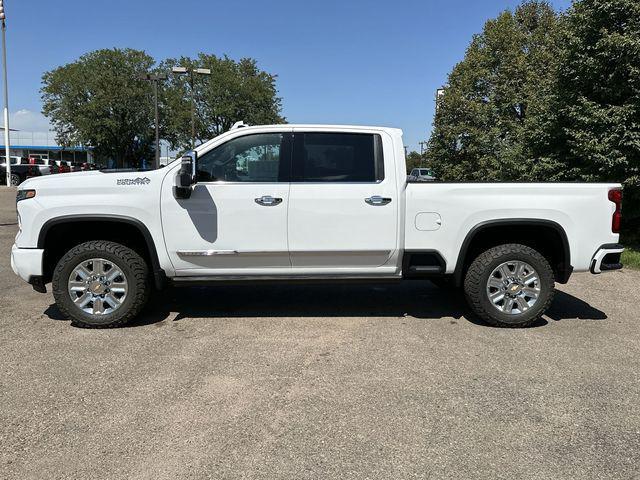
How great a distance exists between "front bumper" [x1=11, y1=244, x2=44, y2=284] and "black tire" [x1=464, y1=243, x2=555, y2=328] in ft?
13.9

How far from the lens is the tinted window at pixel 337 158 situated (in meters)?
5.09

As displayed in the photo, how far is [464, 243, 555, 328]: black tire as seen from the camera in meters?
5.14

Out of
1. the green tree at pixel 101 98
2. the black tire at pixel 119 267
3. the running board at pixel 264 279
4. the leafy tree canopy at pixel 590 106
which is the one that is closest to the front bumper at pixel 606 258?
the running board at pixel 264 279

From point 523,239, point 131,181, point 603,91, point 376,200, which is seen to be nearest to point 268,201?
point 376,200

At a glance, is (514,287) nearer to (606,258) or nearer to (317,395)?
(606,258)

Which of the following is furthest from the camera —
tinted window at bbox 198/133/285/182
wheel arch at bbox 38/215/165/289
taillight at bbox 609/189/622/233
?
taillight at bbox 609/189/622/233

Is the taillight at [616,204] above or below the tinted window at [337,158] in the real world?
below

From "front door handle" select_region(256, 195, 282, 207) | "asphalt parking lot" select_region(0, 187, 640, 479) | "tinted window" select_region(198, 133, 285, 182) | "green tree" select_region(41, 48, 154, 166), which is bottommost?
"asphalt parking lot" select_region(0, 187, 640, 479)

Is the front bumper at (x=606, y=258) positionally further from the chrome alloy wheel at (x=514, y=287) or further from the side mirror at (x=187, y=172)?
the side mirror at (x=187, y=172)

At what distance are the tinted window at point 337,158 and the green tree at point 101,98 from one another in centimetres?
4414

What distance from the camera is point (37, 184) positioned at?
491 cm

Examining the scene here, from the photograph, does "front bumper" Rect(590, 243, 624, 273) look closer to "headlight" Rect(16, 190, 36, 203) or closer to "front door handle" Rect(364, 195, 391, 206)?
"front door handle" Rect(364, 195, 391, 206)

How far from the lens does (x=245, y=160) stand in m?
5.06

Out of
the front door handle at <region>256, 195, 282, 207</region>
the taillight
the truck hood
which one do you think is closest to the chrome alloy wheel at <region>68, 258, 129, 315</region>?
the truck hood
